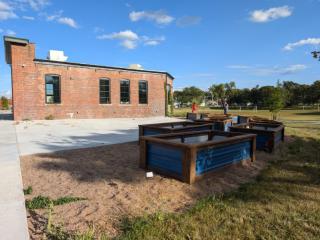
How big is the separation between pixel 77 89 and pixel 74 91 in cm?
30

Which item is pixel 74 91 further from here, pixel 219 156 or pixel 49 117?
pixel 219 156

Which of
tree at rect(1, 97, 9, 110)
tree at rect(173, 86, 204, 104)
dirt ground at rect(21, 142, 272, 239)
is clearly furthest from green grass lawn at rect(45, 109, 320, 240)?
tree at rect(173, 86, 204, 104)

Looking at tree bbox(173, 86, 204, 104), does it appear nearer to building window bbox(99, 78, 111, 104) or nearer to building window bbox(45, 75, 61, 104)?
building window bbox(99, 78, 111, 104)

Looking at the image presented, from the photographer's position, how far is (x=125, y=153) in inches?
288

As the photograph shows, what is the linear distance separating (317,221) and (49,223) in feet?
10.8

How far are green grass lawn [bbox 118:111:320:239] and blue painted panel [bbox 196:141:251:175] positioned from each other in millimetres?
745

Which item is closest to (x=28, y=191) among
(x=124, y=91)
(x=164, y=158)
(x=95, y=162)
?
(x=95, y=162)

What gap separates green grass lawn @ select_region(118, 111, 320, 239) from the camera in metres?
2.93

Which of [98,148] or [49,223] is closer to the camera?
[49,223]

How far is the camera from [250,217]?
335cm

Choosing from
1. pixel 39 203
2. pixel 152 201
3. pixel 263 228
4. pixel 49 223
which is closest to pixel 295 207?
pixel 263 228

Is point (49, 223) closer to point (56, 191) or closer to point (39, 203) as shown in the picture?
point (39, 203)

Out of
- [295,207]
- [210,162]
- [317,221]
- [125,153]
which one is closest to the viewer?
[317,221]

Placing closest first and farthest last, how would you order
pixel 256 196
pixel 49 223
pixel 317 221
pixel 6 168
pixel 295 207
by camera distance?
pixel 49 223 < pixel 317 221 < pixel 295 207 < pixel 256 196 < pixel 6 168
